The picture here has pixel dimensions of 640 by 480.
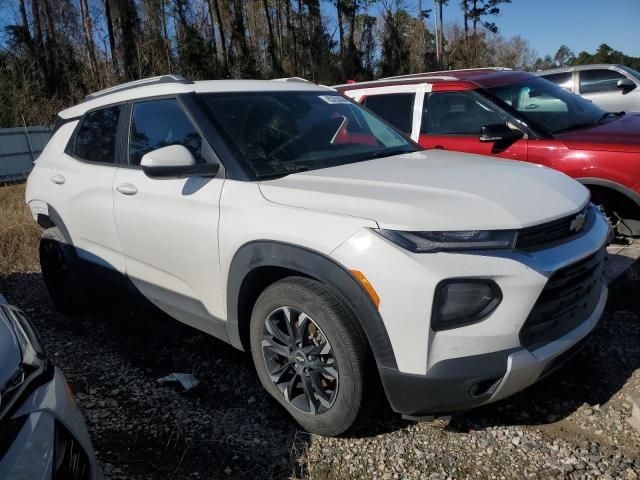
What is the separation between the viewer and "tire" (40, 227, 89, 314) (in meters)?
4.20

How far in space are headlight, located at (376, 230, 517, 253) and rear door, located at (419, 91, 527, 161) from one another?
2857 mm

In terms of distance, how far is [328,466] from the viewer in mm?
2473

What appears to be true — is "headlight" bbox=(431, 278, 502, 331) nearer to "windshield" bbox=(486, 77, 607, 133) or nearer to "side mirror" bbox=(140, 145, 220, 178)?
"side mirror" bbox=(140, 145, 220, 178)

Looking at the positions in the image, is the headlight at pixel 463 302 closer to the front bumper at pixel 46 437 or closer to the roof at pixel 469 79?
the front bumper at pixel 46 437

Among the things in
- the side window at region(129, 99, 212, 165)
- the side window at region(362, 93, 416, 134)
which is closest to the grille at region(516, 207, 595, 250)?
the side window at region(129, 99, 212, 165)

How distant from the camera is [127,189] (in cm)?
341

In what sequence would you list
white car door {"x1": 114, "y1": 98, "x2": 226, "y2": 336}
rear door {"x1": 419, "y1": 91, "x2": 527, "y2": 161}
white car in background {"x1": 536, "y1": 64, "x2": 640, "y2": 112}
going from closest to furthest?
white car door {"x1": 114, "y1": 98, "x2": 226, "y2": 336}
rear door {"x1": 419, "y1": 91, "x2": 527, "y2": 161}
white car in background {"x1": 536, "y1": 64, "x2": 640, "y2": 112}

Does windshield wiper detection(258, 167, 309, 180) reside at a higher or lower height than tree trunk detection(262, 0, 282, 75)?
lower

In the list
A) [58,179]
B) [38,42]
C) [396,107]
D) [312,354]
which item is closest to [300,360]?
[312,354]

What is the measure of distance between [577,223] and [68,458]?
229 cm

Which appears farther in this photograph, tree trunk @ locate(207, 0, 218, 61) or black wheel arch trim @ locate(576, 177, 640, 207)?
tree trunk @ locate(207, 0, 218, 61)

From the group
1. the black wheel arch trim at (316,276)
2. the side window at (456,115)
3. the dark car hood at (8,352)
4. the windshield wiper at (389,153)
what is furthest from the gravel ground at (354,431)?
the side window at (456,115)

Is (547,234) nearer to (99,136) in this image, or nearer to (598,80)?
(99,136)

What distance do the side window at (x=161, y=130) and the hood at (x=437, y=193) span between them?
24.4 inches
